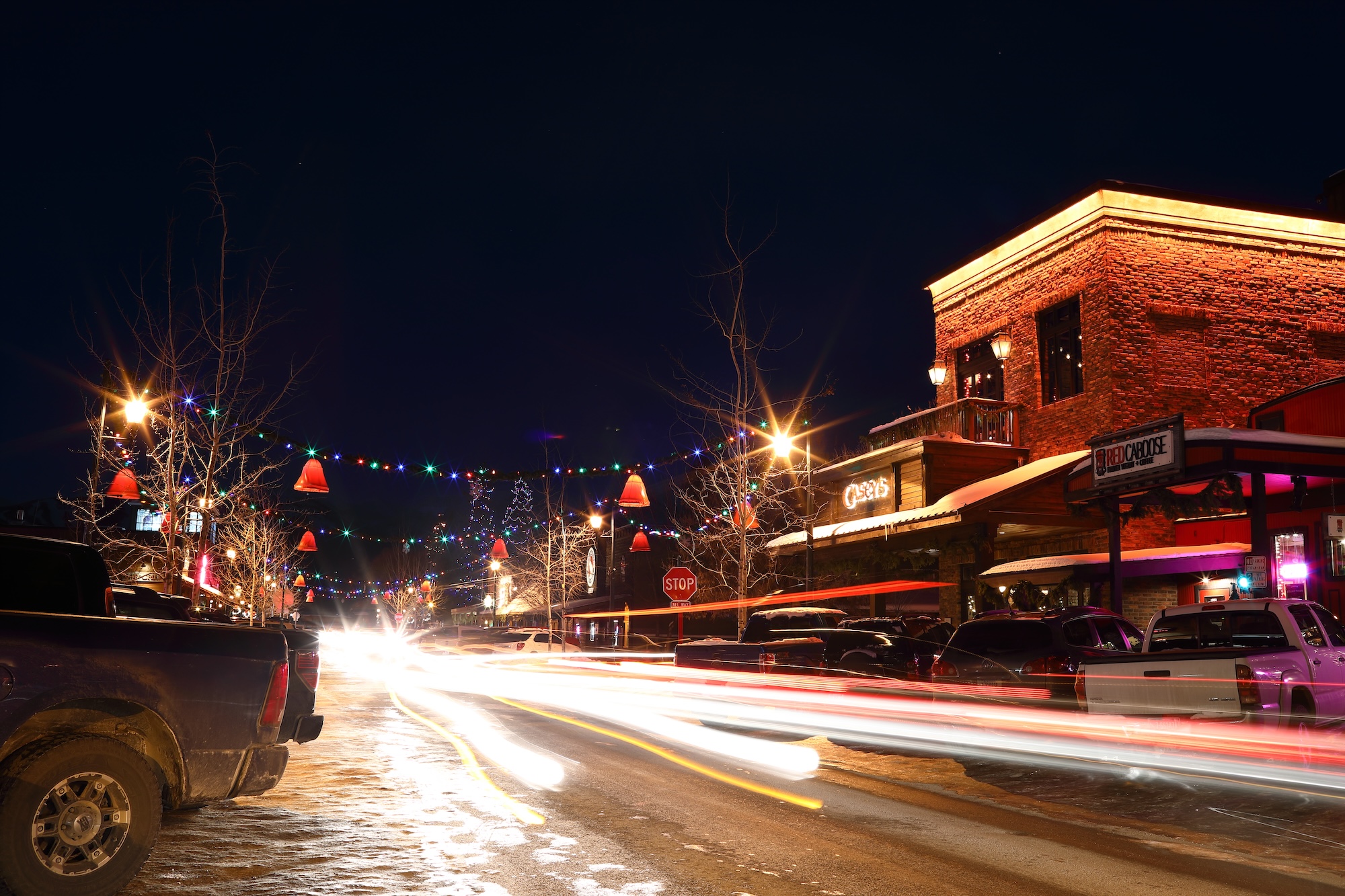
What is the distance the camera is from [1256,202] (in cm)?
2675

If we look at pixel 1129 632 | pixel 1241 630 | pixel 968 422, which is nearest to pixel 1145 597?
pixel 968 422

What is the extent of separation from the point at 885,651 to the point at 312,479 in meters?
12.4

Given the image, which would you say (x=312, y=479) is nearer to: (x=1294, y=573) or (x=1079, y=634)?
(x=1079, y=634)

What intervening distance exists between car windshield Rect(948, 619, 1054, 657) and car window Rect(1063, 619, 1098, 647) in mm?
330

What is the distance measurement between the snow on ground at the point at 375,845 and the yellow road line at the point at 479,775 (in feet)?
0.28

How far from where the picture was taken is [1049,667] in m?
14.3

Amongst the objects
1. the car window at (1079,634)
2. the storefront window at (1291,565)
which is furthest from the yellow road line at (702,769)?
the storefront window at (1291,565)

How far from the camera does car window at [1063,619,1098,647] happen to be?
578 inches

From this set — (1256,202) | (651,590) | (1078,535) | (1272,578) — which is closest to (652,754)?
(1272,578)

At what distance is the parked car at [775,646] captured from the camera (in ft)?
66.3

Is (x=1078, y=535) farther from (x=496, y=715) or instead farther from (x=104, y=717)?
(x=104, y=717)

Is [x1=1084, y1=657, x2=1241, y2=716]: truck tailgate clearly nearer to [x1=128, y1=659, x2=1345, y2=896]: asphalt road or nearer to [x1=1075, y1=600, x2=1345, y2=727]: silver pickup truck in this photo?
[x1=1075, y1=600, x2=1345, y2=727]: silver pickup truck

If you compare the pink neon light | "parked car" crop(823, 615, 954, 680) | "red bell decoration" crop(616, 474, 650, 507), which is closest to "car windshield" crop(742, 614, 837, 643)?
"parked car" crop(823, 615, 954, 680)

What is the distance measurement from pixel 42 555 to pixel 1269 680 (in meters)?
10.6
